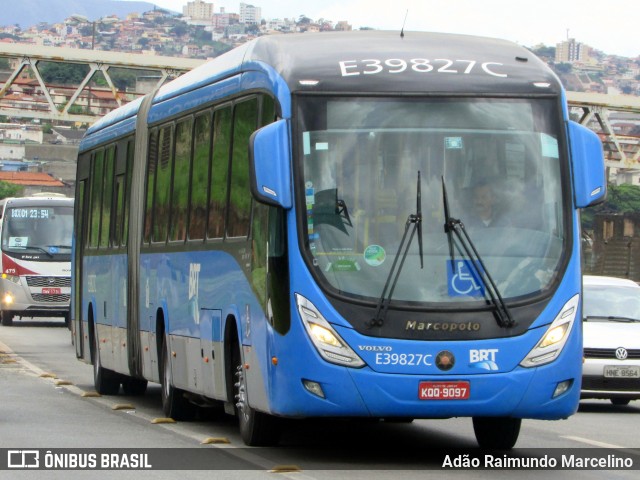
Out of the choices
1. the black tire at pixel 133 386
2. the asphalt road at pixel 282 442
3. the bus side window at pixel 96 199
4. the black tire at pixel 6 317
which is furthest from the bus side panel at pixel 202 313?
the black tire at pixel 6 317

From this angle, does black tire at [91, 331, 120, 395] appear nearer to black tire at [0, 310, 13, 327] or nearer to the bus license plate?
the bus license plate

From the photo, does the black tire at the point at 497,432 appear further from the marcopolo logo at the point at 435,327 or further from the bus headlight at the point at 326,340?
the bus headlight at the point at 326,340

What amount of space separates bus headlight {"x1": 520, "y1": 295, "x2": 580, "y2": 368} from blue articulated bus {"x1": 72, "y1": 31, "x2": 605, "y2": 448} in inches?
0.4

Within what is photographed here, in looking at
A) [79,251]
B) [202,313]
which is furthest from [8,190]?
[202,313]

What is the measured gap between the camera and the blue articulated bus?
463 inches

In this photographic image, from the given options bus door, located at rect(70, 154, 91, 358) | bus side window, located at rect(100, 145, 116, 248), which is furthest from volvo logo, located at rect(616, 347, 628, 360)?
bus door, located at rect(70, 154, 91, 358)

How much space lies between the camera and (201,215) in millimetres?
14961

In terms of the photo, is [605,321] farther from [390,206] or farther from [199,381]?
[390,206]

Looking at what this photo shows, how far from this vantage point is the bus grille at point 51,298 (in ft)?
131

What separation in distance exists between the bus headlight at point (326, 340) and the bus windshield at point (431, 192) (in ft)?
0.75

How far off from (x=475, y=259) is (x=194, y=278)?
12.1 feet

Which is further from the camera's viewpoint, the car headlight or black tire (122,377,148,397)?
the car headlight

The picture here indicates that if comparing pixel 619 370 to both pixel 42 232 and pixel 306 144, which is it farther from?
pixel 42 232

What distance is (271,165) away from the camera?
1195 cm
